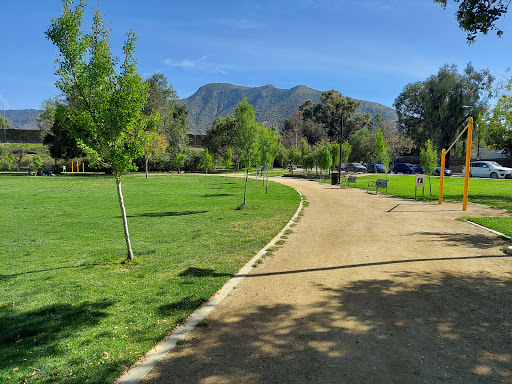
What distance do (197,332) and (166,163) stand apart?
57327 mm

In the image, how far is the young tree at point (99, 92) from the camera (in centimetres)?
600

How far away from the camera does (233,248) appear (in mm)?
7918

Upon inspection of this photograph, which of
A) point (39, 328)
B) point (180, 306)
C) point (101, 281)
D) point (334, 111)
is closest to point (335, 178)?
point (101, 281)

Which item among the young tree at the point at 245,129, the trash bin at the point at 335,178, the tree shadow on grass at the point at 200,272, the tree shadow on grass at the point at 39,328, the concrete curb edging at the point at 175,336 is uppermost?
the young tree at the point at 245,129

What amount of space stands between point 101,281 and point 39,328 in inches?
69.2

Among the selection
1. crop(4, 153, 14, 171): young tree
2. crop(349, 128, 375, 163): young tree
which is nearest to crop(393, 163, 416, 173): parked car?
crop(349, 128, 375, 163): young tree

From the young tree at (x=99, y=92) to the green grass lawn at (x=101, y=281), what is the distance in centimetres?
230

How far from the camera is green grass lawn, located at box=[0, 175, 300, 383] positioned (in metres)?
3.53

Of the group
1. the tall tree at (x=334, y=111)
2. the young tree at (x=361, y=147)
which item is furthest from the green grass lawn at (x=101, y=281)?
the tall tree at (x=334, y=111)

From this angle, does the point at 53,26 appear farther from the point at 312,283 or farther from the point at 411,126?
the point at 411,126

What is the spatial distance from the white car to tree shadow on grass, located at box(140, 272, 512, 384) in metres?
37.2

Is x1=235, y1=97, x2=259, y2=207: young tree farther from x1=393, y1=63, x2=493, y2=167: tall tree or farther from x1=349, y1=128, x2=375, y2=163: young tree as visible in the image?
x1=349, y1=128, x2=375, y2=163: young tree

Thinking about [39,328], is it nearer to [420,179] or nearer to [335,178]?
[420,179]

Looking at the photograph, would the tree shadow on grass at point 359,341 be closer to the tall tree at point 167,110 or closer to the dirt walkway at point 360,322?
the dirt walkway at point 360,322
